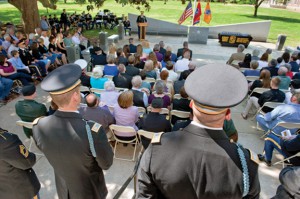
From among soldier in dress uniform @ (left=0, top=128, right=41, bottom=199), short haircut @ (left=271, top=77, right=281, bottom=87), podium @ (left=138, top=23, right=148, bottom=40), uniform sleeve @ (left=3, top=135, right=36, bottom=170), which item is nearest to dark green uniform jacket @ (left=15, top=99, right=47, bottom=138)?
soldier in dress uniform @ (left=0, top=128, right=41, bottom=199)

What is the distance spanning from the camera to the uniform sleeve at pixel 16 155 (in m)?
2.30

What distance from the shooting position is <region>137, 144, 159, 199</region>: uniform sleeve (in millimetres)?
1512

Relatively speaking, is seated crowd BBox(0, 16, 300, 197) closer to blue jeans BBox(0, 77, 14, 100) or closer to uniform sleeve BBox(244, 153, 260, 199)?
blue jeans BBox(0, 77, 14, 100)

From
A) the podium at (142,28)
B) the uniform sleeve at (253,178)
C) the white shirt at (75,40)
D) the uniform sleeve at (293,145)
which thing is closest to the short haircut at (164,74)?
the uniform sleeve at (293,145)

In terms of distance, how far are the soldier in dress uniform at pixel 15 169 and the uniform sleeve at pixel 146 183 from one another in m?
1.55

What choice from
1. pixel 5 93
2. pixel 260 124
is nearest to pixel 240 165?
pixel 260 124

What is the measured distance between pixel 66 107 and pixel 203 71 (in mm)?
1369

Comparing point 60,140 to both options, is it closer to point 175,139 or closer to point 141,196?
point 141,196

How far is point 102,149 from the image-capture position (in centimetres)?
225

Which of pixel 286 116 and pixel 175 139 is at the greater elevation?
pixel 175 139

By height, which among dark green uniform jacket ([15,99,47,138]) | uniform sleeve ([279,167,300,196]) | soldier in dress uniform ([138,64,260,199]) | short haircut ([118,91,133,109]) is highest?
soldier in dress uniform ([138,64,260,199])

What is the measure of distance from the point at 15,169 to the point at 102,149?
1090mm

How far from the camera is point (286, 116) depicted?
4.39 m

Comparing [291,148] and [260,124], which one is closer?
[291,148]
